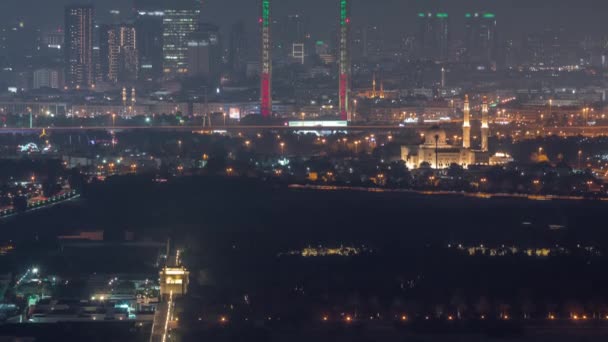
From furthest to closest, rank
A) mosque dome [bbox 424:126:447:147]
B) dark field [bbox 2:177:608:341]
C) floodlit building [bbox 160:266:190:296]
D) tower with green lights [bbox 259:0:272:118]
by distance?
1. tower with green lights [bbox 259:0:272:118]
2. mosque dome [bbox 424:126:447:147]
3. floodlit building [bbox 160:266:190:296]
4. dark field [bbox 2:177:608:341]

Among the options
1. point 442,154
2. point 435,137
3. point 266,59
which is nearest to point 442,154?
point 442,154

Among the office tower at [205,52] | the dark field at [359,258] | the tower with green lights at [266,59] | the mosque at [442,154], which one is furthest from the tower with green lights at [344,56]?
the dark field at [359,258]

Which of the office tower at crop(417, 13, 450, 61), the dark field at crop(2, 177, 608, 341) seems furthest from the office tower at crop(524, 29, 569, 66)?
the dark field at crop(2, 177, 608, 341)

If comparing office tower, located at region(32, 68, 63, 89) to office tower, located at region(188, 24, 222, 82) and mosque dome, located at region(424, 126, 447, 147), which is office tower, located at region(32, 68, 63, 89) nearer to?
office tower, located at region(188, 24, 222, 82)

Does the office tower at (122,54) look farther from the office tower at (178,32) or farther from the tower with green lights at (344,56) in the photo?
the tower with green lights at (344,56)

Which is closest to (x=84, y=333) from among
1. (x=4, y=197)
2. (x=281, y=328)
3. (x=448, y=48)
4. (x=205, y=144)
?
(x=281, y=328)

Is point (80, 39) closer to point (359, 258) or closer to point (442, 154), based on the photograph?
point (442, 154)
